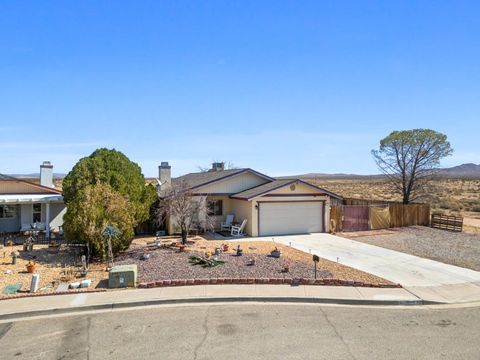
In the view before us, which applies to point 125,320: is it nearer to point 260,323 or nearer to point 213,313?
point 213,313

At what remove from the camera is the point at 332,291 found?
11.6m

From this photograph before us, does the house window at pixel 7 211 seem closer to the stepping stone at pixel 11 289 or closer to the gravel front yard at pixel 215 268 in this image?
the gravel front yard at pixel 215 268

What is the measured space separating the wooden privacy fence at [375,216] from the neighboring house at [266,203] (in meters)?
0.90

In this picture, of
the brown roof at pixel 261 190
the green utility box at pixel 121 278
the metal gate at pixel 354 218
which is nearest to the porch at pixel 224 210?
→ the brown roof at pixel 261 190

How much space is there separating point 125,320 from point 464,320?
8.52 m

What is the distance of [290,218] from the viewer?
23562 millimetres

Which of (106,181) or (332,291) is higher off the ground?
(106,181)

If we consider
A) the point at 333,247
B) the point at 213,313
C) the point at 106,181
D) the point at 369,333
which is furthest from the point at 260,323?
the point at 106,181

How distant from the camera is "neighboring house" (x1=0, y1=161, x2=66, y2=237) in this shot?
2195 centimetres

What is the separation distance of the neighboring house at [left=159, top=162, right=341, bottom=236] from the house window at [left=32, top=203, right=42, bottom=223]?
809cm

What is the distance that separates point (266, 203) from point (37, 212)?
1413cm

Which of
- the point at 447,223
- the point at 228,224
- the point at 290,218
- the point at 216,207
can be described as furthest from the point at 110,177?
the point at 447,223

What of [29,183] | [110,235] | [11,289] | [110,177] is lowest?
[11,289]

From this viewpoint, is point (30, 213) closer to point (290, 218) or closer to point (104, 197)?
point (104, 197)
